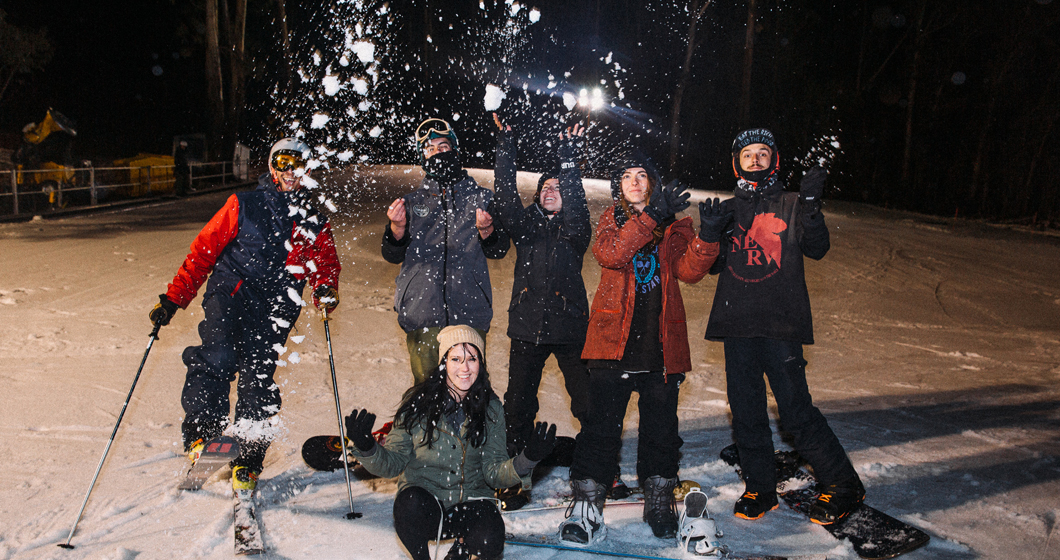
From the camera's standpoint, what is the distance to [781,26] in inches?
1265

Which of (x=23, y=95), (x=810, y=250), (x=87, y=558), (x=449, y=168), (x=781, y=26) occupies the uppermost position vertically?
(x=781, y=26)

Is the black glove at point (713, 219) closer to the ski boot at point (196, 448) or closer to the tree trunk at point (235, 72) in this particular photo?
the ski boot at point (196, 448)

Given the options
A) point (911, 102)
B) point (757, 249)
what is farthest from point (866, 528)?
point (911, 102)

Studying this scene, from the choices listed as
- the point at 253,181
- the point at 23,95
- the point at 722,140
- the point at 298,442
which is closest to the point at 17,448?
the point at 298,442

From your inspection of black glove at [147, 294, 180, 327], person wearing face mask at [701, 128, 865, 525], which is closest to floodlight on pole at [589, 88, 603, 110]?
person wearing face mask at [701, 128, 865, 525]

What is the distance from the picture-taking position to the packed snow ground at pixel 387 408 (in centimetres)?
349

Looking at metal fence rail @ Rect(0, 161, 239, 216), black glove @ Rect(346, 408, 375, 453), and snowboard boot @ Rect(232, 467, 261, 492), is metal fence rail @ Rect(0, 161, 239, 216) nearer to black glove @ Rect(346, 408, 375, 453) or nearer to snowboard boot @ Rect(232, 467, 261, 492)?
snowboard boot @ Rect(232, 467, 261, 492)

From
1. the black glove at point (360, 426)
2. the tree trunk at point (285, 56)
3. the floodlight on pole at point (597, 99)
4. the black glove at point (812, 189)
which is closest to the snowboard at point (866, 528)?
the black glove at point (812, 189)

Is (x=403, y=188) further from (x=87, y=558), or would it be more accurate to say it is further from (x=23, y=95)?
(x=87, y=558)

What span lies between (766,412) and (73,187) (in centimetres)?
1571

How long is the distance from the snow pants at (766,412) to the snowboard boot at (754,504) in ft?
0.10

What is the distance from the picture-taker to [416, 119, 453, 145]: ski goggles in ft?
12.8

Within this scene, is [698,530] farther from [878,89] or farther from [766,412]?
[878,89]

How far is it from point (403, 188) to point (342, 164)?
14588 millimetres
